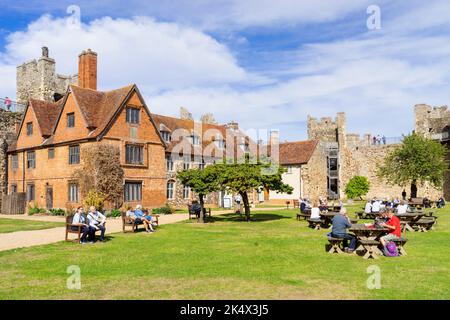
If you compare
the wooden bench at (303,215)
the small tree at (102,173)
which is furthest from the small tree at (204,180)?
the small tree at (102,173)

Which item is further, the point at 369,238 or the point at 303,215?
the point at 303,215

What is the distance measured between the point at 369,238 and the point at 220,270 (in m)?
5.99

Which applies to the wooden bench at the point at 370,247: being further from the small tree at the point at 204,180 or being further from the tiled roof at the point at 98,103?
the tiled roof at the point at 98,103

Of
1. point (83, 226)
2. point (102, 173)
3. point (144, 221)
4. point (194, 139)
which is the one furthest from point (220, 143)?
point (83, 226)

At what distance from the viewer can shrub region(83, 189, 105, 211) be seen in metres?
30.6

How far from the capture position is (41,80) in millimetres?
50250

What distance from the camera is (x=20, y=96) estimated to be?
5328 centimetres

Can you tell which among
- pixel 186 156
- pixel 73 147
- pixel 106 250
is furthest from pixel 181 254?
pixel 186 156

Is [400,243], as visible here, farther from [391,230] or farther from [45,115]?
[45,115]

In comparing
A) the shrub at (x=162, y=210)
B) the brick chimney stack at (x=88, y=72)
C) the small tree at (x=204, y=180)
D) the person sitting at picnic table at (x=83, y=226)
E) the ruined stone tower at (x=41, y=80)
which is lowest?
the shrub at (x=162, y=210)

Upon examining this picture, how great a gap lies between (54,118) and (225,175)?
21828 millimetres

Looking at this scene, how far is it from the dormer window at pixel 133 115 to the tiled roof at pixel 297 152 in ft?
72.5

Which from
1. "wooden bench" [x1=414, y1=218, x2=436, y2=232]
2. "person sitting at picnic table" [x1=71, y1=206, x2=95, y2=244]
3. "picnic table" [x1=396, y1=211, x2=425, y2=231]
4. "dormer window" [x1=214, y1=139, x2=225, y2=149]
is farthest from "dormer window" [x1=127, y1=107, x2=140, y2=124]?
"wooden bench" [x1=414, y1=218, x2=436, y2=232]

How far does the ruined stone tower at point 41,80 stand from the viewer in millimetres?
50406
